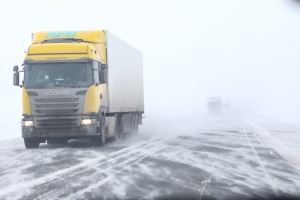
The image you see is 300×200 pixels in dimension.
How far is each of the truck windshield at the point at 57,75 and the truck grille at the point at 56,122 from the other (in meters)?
1.04

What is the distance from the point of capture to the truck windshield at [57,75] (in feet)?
52.9

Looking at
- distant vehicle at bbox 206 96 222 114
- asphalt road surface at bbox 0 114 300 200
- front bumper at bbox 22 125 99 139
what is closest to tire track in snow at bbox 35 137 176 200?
asphalt road surface at bbox 0 114 300 200

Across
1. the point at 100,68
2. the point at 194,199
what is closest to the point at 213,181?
the point at 194,199

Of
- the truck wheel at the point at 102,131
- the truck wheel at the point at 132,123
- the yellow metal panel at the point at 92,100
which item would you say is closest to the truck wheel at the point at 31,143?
the truck wheel at the point at 102,131

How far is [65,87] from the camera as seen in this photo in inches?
630

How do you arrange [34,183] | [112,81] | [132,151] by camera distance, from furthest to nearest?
1. [112,81]
2. [132,151]
3. [34,183]

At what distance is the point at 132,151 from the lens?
15.5 metres

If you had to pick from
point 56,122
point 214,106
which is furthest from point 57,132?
point 214,106

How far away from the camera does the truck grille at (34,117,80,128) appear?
1600cm

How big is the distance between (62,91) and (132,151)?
2.82 m

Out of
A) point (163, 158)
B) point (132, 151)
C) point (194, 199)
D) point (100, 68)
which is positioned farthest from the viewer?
point (100, 68)

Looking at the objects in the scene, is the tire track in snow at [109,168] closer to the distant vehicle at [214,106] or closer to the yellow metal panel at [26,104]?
the yellow metal panel at [26,104]

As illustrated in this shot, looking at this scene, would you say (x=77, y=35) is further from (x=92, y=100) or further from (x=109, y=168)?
(x=109, y=168)

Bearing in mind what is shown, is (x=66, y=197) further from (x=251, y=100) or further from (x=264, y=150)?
(x=251, y=100)
